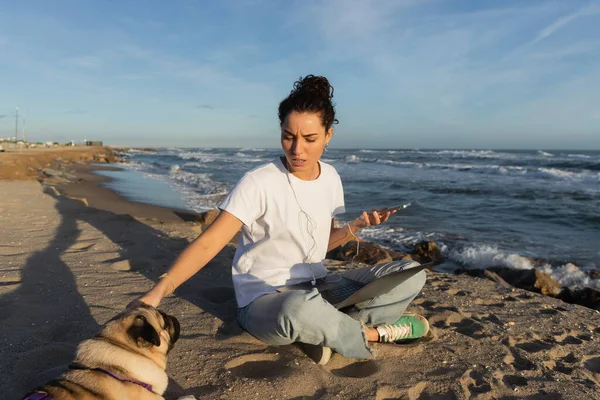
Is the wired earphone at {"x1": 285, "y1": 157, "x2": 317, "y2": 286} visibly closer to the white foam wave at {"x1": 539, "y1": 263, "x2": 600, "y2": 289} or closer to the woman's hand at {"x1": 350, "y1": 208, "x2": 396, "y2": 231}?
the woman's hand at {"x1": 350, "y1": 208, "x2": 396, "y2": 231}

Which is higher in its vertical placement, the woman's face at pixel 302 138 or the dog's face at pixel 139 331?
the woman's face at pixel 302 138

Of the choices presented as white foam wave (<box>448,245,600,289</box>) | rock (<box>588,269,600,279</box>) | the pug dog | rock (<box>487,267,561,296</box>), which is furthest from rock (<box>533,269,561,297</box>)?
the pug dog

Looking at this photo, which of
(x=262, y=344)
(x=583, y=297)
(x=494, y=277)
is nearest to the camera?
(x=262, y=344)

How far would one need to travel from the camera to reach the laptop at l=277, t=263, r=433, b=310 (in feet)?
9.96

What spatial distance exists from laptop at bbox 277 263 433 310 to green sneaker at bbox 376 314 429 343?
0.34 m

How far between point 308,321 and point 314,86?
5.68 feet

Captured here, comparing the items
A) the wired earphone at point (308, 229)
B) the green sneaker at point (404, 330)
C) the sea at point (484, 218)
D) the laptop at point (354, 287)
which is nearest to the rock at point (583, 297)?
the sea at point (484, 218)

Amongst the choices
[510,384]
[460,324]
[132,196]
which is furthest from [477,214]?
[132,196]

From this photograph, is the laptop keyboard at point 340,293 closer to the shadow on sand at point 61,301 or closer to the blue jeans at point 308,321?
the blue jeans at point 308,321

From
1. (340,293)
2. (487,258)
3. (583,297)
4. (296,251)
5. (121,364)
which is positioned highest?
(296,251)

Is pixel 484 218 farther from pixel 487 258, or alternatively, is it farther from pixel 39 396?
pixel 39 396

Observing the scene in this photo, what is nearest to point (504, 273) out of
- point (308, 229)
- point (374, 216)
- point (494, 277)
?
point (494, 277)

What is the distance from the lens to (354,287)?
3.30 metres

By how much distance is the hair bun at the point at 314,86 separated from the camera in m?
3.03
